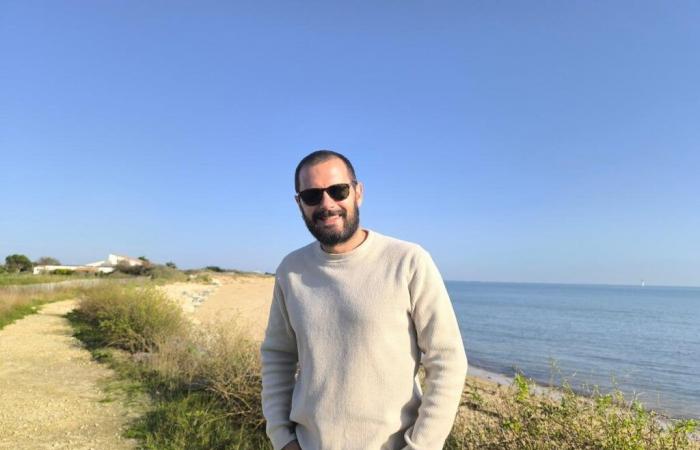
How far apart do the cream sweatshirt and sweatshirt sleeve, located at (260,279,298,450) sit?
0.21 meters

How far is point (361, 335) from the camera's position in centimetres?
176

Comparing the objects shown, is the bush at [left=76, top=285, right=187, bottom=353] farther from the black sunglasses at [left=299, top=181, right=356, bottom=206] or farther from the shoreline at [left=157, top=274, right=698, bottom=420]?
the black sunglasses at [left=299, top=181, right=356, bottom=206]

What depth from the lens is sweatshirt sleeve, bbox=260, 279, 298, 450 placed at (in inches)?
82.0

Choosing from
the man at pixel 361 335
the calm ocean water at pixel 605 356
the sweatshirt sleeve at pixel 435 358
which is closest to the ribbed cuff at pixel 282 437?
the man at pixel 361 335

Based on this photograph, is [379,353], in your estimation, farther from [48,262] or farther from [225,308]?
[48,262]

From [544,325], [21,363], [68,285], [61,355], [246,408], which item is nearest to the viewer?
[246,408]

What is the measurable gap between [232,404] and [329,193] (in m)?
4.25

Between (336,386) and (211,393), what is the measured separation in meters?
4.66

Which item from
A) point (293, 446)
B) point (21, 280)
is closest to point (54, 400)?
point (293, 446)

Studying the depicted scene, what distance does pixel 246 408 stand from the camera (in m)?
5.33

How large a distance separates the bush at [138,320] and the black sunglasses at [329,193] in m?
7.65

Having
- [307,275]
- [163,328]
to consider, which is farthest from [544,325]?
[307,275]

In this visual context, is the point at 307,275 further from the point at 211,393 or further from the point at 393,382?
the point at 211,393

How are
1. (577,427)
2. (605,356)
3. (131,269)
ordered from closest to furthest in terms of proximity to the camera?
(577,427), (605,356), (131,269)
